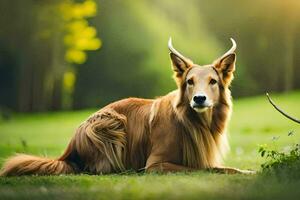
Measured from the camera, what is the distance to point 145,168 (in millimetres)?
6438

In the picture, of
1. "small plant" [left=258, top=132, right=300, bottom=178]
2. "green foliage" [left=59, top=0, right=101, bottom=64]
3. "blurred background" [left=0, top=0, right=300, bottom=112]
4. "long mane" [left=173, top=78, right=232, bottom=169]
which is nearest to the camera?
"small plant" [left=258, top=132, right=300, bottom=178]

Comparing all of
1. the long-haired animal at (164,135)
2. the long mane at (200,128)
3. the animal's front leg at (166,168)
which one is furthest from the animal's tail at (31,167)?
the long mane at (200,128)

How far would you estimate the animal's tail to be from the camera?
633cm

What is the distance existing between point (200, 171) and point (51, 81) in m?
10.5

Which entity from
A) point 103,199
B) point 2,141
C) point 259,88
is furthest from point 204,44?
point 103,199

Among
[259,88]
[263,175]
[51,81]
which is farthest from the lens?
[51,81]

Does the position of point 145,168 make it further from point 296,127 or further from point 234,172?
point 296,127

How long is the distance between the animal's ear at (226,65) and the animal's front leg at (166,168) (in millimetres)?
825

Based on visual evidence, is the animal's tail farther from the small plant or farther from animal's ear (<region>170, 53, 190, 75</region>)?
the small plant

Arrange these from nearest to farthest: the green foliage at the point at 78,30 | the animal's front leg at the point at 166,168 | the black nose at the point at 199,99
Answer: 1. the black nose at the point at 199,99
2. the animal's front leg at the point at 166,168
3. the green foliage at the point at 78,30

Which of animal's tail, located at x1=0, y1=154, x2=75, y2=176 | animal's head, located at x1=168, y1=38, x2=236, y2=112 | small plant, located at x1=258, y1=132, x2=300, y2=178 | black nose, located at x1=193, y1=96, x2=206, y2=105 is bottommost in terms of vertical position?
animal's tail, located at x1=0, y1=154, x2=75, y2=176

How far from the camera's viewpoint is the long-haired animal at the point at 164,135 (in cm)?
638

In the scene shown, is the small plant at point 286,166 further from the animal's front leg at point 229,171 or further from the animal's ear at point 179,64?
the animal's ear at point 179,64

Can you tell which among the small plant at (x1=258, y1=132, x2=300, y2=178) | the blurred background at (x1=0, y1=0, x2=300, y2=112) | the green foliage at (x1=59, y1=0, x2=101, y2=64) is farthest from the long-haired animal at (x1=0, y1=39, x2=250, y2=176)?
the green foliage at (x1=59, y1=0, x2=101, y2=64)
